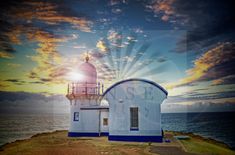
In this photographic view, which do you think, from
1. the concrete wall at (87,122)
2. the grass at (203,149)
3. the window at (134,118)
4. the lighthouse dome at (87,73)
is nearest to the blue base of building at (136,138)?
the window at (134,118)

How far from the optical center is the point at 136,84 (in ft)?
32.3

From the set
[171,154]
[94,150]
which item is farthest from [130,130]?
[171,154]

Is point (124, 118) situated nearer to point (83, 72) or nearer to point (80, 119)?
point (80, 119)

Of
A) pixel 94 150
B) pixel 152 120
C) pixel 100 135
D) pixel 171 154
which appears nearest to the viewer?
pixel 171 154

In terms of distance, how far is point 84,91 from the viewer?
38.8 ft

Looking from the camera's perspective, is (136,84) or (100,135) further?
(100,135)

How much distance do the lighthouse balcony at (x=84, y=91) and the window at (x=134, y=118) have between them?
2742 mm

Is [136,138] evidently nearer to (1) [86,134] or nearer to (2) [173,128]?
(1) [86,134]

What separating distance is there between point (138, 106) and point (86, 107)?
3381mm

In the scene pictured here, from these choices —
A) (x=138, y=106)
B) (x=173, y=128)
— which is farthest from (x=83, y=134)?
(x=173, y=128)

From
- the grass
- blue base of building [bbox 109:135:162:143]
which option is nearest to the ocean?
the grass

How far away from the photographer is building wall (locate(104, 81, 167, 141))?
9.48 metres

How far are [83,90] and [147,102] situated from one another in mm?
3963

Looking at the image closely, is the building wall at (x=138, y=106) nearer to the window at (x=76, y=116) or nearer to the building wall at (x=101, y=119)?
the building wall at (x=101, y=119)
